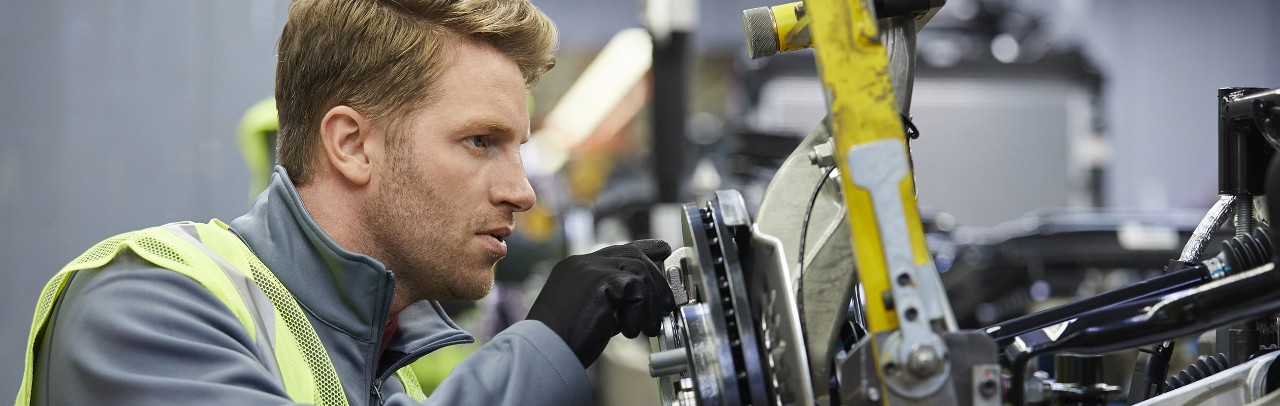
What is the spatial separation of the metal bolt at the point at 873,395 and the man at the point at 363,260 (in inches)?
14.9

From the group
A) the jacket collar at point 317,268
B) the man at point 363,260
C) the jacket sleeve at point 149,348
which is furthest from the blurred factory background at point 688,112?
the jacket sleeve at point 149,348

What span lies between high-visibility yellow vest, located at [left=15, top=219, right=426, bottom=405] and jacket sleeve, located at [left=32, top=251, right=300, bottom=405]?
0.9 inches

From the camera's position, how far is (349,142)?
5.41 ft

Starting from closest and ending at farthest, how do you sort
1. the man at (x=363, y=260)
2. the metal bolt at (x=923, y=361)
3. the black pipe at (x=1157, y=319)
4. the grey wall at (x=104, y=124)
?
the metal bolt at (x=923, y=361)
the black pipe at (x=1157, y=319)
the man at (x=363, y=260)
the grey wall at (x=104, y=124)

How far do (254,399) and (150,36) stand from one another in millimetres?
2064

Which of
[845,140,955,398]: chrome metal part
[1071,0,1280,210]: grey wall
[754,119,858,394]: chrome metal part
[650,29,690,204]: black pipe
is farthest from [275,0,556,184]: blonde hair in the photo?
[1071,0,1280,210]: grey wall

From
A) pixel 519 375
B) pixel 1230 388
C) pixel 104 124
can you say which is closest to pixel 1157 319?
pixel 1230 388

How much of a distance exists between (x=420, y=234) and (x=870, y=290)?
78cm

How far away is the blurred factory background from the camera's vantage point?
9.35ft

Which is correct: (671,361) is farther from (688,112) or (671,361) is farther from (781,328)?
(688,112)

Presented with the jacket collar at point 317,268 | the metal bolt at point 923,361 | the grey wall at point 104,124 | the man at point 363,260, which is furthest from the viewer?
the grey wall at point 104,124

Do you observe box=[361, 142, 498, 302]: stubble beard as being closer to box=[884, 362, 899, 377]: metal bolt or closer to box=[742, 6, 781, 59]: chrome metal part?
box=[742, 6, 781, 59]: chrome metal part

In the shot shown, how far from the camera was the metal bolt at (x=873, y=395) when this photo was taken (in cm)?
103

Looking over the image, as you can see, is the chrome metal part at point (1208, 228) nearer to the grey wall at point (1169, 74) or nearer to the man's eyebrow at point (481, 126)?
the man's eyebrow at point (481, 126)
